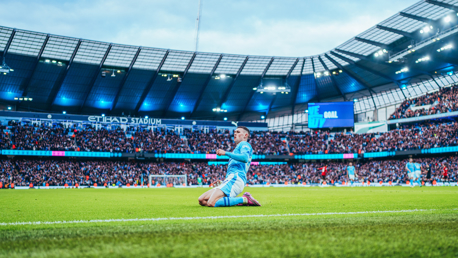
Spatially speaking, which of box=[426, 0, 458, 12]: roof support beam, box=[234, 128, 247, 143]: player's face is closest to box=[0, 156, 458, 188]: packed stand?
box=[426, 0, 458, 12]: roof support beam

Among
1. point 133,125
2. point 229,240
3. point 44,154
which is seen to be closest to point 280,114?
point 133,125

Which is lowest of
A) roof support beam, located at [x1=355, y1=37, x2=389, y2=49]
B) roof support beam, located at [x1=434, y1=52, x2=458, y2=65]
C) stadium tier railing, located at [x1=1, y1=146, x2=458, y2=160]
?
stadium tier railing, located at [x1=1, y1=146, x2=458, y2=160]

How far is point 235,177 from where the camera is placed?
7.37 m

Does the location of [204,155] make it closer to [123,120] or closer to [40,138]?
[123,120]

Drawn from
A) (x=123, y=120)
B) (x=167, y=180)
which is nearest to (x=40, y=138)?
(x=123, y=120)

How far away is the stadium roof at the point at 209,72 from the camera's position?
132ft

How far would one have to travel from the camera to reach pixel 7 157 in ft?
146

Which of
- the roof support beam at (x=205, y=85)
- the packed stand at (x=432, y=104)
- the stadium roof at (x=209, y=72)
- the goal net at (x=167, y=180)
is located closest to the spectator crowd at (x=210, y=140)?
the packed stand at (x=432, y=104)

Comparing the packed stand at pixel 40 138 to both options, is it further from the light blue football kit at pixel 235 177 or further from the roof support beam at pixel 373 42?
the light blue football kit at pixel 235 177

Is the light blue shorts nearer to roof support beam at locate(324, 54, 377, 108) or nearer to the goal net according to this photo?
the goal net

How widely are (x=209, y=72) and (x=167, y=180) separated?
18301mm

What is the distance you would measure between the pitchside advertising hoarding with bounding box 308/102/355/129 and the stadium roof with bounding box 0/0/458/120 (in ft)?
16.6

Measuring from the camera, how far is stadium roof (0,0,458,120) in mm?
40344

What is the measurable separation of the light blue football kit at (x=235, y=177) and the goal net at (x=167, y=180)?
3730 cm
